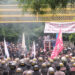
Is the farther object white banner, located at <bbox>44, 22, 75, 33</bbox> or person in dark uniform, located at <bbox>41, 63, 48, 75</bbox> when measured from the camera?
white banner, located at <bbox>44, 22, 75, 33</bbox>

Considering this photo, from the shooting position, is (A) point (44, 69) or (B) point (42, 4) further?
(A) point (44, 69)

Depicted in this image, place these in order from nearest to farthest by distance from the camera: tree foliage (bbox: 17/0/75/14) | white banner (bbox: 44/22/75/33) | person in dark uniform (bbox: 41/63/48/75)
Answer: tree foliage (bbox: 17/0/75/14) → person in dark uniform (bbox: 41/63/48/75) → white banner (bbox: 44/22/75/33)

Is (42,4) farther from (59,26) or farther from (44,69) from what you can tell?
(59,26)

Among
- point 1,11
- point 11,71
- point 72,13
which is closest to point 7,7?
point 1,11

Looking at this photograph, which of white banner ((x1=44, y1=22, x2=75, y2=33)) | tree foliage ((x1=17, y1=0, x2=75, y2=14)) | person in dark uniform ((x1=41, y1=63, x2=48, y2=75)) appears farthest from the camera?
white banner ((x1=44, y1=22, x2=75, y2=33))

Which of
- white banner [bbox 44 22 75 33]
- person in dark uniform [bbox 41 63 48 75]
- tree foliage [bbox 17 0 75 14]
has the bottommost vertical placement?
person in dark uniform [bbox 41 63 48 75]

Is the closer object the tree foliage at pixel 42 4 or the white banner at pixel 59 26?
the tree foliage at pixel 42 4

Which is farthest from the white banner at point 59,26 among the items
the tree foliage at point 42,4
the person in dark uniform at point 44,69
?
the tree foliage at point 42,4

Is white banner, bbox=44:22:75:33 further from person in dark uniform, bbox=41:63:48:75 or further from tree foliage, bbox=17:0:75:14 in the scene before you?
tree foliage, bbox=17:0:75:14

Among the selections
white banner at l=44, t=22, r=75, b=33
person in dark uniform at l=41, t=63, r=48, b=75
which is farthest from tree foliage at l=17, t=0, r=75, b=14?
white banner at l=44, t=22, r=75, b=33

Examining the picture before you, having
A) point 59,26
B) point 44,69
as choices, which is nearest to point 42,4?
point 44,69

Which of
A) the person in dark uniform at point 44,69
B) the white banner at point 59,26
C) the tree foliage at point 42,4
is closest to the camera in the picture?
the tree foliage at point 42,4

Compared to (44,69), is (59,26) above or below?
above

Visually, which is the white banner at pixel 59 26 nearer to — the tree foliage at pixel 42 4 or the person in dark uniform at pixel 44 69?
the person in dark uniform at pixel 44 69
